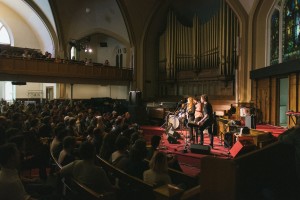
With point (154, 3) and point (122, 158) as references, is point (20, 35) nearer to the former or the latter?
point (154, 3)

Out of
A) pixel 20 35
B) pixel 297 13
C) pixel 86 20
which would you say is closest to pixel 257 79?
pixel 297 13

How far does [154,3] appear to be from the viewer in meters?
16.5

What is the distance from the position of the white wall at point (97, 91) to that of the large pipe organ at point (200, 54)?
397 cm

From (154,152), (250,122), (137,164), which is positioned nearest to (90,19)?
(250,122)

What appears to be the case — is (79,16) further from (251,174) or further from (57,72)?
(251,174)

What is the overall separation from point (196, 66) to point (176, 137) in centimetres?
727

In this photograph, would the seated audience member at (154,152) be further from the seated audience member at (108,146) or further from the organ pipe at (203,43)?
the organ pipe at (203,43)

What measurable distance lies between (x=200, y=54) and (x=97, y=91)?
9689 mm

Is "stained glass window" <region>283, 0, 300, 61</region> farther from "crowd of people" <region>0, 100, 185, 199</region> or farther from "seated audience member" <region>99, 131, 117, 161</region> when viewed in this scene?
"seated audience member" <region>99, 131, 117, 161</region>

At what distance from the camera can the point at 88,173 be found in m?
2.97

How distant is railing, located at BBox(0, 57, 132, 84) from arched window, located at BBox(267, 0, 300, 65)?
9.01 meters

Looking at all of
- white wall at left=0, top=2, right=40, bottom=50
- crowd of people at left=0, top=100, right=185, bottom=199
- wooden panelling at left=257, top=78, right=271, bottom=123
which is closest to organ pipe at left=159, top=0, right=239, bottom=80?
wooden panelling at left=257, top=78, right=271, bottom=123

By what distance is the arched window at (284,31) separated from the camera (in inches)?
369

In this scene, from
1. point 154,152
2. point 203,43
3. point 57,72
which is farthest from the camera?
point 203,43
